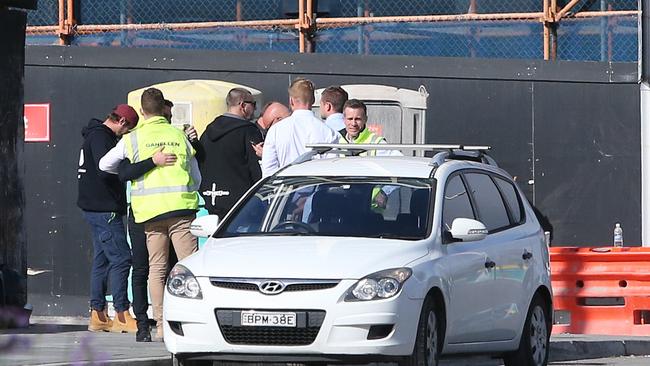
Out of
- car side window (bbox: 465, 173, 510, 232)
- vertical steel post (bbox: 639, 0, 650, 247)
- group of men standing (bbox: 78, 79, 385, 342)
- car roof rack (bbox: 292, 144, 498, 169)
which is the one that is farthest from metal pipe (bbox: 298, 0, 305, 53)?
car side window (bbox: 465, 173, 510, 232)

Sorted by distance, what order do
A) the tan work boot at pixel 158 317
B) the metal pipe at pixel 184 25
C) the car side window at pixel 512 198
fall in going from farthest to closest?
the metal pipe at pixel 184 25, the tan work boot at pixel 158 317, the car side window at pixel 512 198

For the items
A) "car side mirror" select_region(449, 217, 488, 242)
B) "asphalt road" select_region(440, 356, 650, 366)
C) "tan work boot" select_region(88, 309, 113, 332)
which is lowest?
"asphalt road" select_region(440, 356, 650, 366)

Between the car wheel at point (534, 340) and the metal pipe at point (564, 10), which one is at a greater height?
the metal pipe at point (564, 10)

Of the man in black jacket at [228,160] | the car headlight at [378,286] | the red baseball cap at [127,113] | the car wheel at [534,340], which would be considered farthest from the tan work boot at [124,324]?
the car headlight at [378,286]

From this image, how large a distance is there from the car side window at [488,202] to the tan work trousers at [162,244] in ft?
7.29

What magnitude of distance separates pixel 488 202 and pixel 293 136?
196 cm

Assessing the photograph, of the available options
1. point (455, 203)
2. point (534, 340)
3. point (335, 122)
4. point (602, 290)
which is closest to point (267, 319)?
point (455, 203)

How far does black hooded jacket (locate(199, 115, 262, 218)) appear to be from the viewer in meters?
10.6

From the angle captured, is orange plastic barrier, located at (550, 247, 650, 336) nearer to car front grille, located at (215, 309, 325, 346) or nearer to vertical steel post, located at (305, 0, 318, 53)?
vertical steel post, located at (305, 0, 318, 53)

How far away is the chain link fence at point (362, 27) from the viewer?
15414 mm

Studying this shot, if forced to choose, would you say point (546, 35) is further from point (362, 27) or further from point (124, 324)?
point (124, 324)

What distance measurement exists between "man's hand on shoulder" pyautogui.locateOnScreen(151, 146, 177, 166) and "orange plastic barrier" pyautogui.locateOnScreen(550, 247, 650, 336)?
5068 millimetres

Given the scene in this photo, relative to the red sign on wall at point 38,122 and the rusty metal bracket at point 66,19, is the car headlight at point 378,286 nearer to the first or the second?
the red sign on wall at point 38,122

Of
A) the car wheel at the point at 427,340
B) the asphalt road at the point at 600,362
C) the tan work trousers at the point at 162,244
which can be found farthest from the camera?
the asphalt road at the point at 600,362
